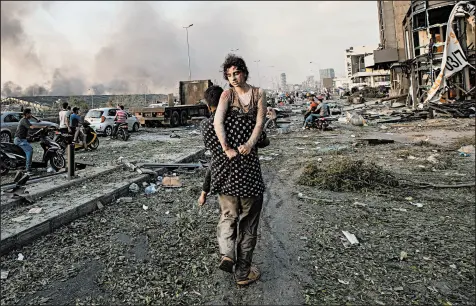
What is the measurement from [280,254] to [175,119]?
57.5 ft

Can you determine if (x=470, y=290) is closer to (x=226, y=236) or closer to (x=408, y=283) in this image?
(x=408, y=283)

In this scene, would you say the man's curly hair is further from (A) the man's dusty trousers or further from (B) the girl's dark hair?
(A) the man's dusty trousers

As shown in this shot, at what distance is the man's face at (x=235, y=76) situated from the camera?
2.55 m

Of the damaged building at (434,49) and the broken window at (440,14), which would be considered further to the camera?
the broken window at (440,14)

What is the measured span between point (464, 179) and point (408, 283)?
389 centimetres

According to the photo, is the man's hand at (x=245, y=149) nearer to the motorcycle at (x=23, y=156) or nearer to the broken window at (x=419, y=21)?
the motorcycle at (x=23, y=156)

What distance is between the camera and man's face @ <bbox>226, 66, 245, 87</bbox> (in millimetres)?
2547

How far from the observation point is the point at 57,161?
316 inches

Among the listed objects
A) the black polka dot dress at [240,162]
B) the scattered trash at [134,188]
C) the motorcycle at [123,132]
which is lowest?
the scattered trash at [134,188]

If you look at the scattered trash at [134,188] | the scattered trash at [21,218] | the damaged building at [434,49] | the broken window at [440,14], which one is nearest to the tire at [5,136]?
the scattered trash at [134,188]

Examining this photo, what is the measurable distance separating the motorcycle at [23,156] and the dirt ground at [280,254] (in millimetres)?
3759

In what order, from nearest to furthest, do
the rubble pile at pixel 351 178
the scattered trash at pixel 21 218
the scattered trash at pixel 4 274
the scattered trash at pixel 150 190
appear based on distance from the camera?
1. the scattered trash at pixel 4 274
2. the scattered trash at pixel 21 218
3. the rubble pile at pixel 351 178
4. the scattered trash at pixel 150 190

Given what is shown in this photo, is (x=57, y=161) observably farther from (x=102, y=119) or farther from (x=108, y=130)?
(x=108, y=130)

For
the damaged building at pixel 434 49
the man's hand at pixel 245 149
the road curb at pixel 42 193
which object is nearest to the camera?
the man's hand at pixel 245 149
